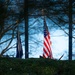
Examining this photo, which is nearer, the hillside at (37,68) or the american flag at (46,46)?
the hillside at (37,68)

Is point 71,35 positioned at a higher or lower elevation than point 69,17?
lower

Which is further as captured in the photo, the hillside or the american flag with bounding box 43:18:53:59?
→ the american flag with bounding box 43:18:53:59

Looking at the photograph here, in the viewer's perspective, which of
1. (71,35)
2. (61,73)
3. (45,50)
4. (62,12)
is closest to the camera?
(61,73)

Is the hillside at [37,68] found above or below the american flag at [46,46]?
below

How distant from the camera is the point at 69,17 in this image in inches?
530

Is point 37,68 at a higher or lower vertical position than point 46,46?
lower

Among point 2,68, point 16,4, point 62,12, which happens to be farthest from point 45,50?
point 2,68

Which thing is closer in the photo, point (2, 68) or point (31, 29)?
point (2, 68)

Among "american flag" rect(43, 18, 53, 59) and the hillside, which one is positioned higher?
"american flag" rect(43, 18, 53, 59)

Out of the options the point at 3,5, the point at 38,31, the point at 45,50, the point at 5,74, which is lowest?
the point at 5,74

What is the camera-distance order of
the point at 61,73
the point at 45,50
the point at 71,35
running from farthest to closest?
the point at 71,35, the point at 45,50, the point at 61,73

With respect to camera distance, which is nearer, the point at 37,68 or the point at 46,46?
the point at 37,68

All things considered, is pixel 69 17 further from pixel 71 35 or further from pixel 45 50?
pixel 45 50

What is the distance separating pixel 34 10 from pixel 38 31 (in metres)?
1.29
